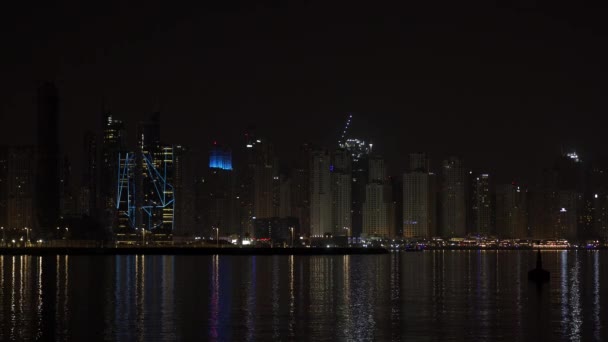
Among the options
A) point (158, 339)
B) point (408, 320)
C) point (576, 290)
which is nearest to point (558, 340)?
point (408, 320)

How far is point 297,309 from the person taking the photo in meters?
42.5

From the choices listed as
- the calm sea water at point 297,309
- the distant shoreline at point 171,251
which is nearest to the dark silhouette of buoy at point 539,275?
the calm sea water at point 297,309

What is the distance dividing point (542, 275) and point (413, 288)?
1192 centimetres

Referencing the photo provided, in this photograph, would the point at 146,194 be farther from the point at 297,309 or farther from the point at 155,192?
the point at 297,309

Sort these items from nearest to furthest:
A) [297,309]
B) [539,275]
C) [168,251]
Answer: [297,309]
[539,275]
[168,251]

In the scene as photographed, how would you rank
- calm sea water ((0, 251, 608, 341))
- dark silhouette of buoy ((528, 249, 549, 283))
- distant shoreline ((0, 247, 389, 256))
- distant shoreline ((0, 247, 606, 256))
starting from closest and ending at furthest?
calm sea water ((0, 251, 608, 341))
dark silhouette of buoy ((528, 249, 549, 283))
distant shoreline ((0, 247, 606, 256))
distant shoreline ((0, 247, 389, 256))

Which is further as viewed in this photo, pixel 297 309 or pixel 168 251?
pixel 168 251

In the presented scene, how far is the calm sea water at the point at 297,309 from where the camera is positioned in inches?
1326

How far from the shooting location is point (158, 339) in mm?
31906

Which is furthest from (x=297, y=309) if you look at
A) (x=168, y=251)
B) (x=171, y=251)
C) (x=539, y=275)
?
(x=168, y=251)

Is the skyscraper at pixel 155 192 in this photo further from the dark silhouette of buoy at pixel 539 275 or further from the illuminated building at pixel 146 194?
the dark silhouette of buoy at pixel 539 275

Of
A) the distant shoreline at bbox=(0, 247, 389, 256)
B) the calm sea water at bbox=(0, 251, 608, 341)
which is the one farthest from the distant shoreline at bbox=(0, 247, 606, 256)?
the calm sea water at bbox=(0, 251, 608, 341)

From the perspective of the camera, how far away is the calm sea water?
1326 inches

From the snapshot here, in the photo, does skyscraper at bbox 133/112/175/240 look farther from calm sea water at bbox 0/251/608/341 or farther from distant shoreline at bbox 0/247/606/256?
calm sea water at bbox 0/251/608/341
